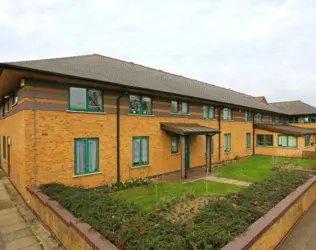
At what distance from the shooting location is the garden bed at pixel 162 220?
4398mm

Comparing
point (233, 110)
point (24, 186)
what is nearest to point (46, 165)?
point (24, 186)

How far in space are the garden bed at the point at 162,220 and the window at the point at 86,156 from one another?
1854mm

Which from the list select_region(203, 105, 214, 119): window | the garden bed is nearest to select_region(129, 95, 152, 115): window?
the garden bed

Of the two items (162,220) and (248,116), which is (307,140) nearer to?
(248,116)

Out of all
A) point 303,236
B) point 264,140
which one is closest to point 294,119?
point 264,140

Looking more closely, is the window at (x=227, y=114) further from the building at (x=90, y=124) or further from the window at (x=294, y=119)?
the window at (x=294, y=119)

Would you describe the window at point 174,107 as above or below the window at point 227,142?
above

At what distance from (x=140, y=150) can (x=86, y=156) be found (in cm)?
324

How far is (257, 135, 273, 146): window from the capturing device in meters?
24.1

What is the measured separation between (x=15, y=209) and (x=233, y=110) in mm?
18509

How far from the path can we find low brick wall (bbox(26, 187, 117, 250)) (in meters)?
0.23

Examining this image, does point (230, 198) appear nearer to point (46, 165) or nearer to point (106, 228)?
point (106, 228)

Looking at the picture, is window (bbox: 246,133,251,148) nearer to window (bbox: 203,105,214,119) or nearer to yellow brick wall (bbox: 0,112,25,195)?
window (bbox: 203,105,214,119)

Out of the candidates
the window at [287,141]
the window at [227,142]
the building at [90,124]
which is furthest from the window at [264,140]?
the building at [90,124]
